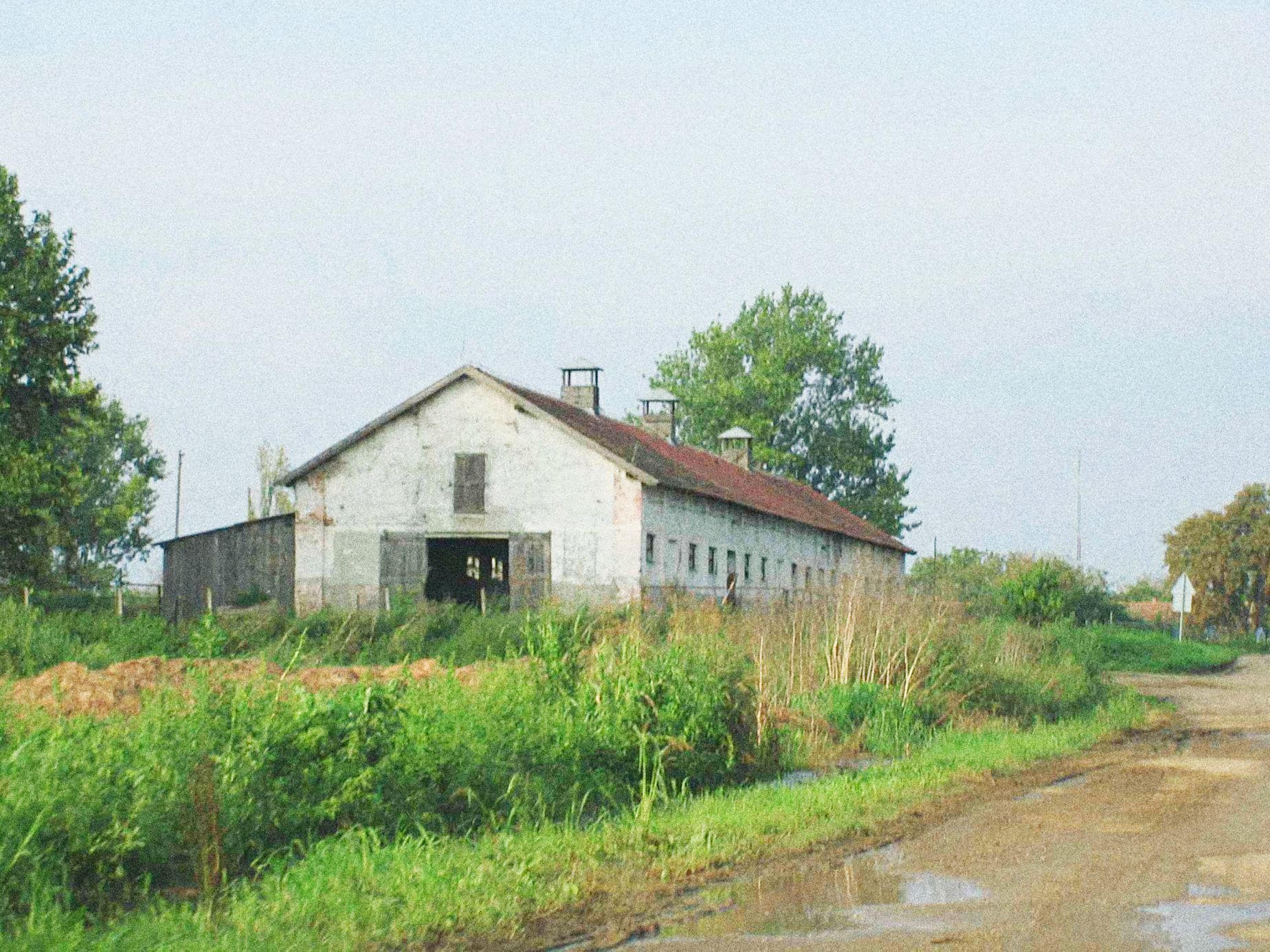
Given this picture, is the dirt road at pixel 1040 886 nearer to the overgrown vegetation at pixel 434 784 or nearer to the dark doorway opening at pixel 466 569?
the overgrown vegetation at pixel 434 784

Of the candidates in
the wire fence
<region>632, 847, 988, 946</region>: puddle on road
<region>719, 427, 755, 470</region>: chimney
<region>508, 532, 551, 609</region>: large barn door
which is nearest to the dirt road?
<region>632, 847, 988, 946</region>: puddle on road

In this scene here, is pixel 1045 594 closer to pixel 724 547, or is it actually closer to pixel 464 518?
pixel 724 547

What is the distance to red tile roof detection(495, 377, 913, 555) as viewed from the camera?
40.4 m

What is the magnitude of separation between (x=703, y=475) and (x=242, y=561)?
44.3 ft

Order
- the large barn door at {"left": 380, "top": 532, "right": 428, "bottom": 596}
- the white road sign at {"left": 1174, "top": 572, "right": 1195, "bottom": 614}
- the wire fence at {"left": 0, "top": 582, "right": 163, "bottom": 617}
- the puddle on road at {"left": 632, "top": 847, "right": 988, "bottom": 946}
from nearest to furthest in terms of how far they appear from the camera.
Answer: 1. the puddle on road at {"left": 632, "top": 847, "right": 988, "bottom": 946}
2. the wire fence at {"left": 0, "top": 582, "right": 163, "bottom": 617}
3. the large barn door at {"left": 380, "top": 532, "right": 428, "bottom": 596}
4. the white road sign at {"left": 1174, "top": 572, "right": 1195, "bottom": 614}

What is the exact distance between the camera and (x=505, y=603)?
38.2m

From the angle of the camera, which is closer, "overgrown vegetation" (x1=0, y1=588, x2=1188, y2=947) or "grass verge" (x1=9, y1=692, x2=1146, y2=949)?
"grass verge" (x1=9, y1=692, x2=1146, y2=949)

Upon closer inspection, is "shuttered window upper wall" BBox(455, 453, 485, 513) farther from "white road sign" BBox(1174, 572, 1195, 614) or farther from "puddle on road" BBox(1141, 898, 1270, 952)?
"puddle on road" BBox(1141, 898, 1270, 952)

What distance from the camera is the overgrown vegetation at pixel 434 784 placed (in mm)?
8125

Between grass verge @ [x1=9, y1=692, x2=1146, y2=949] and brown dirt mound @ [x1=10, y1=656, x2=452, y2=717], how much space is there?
2.33 m

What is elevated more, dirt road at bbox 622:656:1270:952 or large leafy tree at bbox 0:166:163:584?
large leafy tree at bbox 0:166:163:584

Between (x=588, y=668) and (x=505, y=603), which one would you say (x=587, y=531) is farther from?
(x=588, y=668)

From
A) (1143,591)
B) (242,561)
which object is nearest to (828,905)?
(242,561)

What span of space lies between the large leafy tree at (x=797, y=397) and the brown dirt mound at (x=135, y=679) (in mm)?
58476
